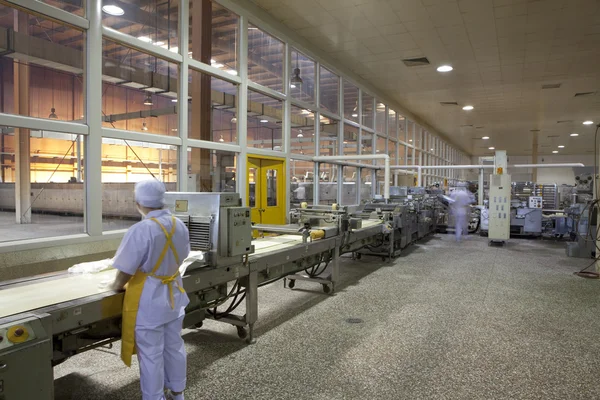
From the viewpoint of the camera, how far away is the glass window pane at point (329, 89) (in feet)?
28.0

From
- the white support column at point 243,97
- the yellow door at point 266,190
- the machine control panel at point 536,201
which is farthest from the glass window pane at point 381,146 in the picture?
the white support column at point 243,97

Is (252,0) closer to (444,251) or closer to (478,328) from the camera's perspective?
(478,328)

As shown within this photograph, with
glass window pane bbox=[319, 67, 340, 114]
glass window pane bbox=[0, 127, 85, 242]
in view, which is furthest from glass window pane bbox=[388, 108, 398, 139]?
glass window pane bbox=[0, 127, 85, 242]

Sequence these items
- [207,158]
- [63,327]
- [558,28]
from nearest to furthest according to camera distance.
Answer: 1. [63,327]
2. [207,158]
3. [558,28]

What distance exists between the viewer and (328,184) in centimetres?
902

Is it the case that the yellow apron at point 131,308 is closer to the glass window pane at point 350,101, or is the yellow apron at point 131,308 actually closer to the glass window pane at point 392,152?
the glass window pane at point 350,101

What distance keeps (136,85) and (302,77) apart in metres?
3.10

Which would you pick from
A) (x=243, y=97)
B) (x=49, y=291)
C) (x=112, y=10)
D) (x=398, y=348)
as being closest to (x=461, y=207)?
(x=243, y=97)

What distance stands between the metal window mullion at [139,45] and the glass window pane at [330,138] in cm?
447

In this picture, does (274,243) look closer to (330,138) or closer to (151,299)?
(151,299)

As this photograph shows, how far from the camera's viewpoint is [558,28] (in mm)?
6449

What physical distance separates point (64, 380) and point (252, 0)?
5.29 metres

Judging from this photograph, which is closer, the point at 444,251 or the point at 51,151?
the point at 444,251

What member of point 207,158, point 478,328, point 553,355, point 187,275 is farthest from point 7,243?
point 553,355
